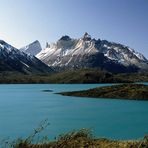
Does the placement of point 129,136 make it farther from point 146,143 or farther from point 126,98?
point 126,98

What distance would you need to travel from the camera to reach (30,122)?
57.1 metres

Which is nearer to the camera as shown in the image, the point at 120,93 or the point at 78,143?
the point at 78,143

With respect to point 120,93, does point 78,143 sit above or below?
below

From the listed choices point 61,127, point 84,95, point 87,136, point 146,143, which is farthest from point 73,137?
point 84,95

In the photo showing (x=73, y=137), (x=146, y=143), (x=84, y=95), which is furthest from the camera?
(x=84, y=95)

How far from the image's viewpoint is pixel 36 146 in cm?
2017

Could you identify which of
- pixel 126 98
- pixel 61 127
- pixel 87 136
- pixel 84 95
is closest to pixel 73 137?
pixel 87 136

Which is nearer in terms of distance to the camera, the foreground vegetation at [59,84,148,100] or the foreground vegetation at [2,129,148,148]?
the foreground vegetation at [2,129,148,148]

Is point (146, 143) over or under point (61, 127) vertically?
over

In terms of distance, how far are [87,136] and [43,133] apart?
21600 millimetres

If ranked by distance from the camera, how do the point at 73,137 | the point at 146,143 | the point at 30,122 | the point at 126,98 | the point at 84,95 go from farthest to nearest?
the point at 84,95, the point at 126,98, the point at 30,122, the point at 73,137, the point at 146,143

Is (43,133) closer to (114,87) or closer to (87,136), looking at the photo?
(87,136)

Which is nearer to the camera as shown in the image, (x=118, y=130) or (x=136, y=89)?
(x=118, y=130)

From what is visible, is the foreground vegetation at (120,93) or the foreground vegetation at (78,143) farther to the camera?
the foreground vegetation at (120,93)
